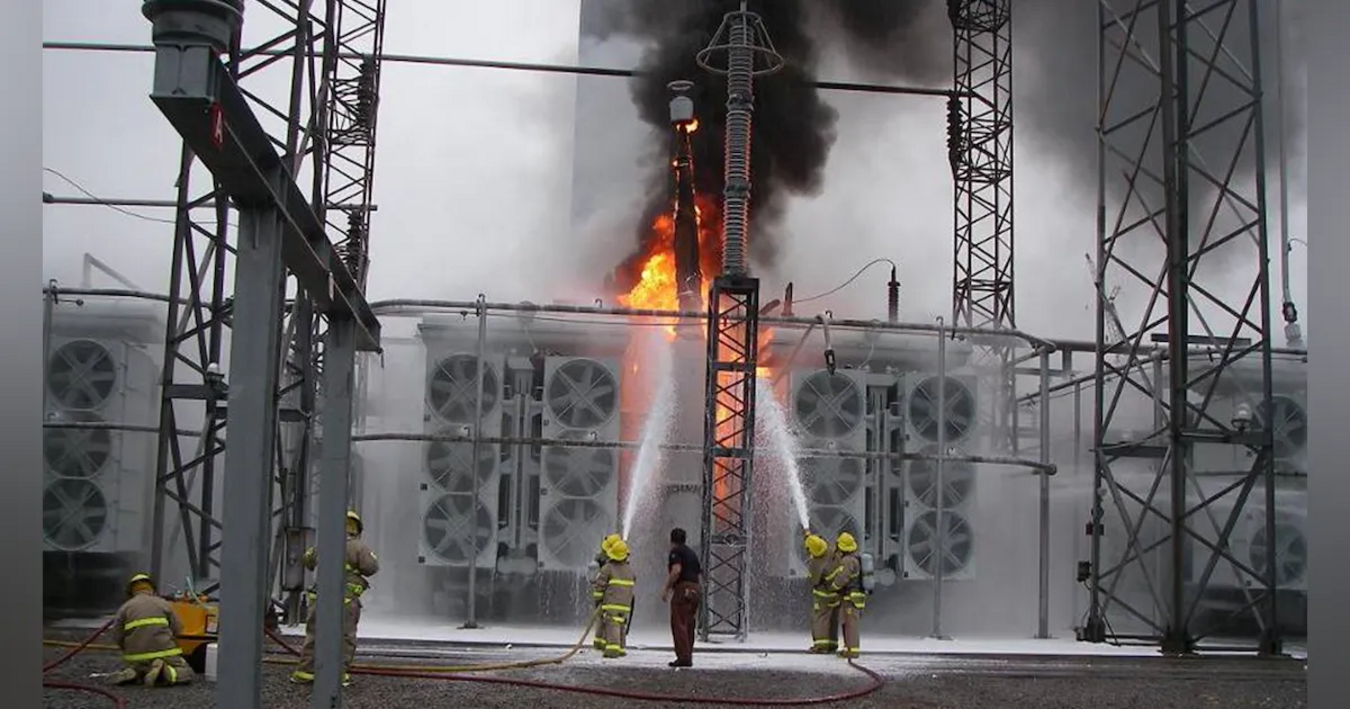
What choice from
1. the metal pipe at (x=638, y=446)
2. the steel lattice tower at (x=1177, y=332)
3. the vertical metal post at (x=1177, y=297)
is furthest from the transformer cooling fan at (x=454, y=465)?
the vertical metal post at (x=1177, y=297)

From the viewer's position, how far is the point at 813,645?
52.7ft

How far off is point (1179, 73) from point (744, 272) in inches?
251

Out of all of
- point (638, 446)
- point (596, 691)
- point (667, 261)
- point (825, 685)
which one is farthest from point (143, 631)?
point (667, 261)

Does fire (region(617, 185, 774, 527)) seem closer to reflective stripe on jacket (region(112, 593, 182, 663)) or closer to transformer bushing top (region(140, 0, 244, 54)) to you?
reflective stripe on jacket (region(112, 593, 182, 663))

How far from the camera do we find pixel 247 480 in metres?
6.31

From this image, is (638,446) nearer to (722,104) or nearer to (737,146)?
(737,146)

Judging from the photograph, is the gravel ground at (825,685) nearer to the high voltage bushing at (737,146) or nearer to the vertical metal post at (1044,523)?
the vertical metal post at (1044,523)

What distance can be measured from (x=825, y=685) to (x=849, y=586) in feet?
9.96

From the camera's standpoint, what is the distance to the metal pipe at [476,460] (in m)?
18.4

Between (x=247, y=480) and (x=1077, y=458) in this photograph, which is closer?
(x=247, y=480)

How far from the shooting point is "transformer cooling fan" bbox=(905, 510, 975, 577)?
20.1 m

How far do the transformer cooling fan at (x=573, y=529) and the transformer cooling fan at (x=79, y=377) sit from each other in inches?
264

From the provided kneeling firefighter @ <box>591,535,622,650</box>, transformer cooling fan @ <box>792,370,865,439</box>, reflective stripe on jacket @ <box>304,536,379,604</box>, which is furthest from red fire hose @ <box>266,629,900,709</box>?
transformer cooling fan @ <box>792,370,865,439</box>
